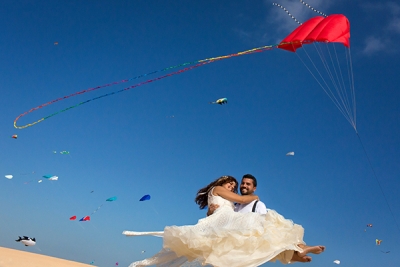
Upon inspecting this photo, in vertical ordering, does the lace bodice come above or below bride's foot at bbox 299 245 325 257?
above

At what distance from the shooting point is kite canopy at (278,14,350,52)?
9.58 m

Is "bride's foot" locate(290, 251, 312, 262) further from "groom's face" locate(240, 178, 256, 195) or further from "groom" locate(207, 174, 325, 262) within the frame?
"groom's face" locate(240, 178, 256, 195)

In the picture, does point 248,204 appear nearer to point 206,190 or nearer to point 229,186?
point 229,186

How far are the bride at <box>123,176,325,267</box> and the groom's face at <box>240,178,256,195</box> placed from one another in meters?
0.43

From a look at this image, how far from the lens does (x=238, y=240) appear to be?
13.5ft

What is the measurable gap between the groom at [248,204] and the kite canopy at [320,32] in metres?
5.57

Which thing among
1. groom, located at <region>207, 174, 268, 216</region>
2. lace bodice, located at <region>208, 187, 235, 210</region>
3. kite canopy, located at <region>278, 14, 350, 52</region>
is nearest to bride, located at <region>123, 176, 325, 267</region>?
lace bodice, located at <region>208, 187, 235, 210</region>

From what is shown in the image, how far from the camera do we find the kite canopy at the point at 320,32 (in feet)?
31.4

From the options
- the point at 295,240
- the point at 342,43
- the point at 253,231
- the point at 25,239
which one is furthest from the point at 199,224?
the point at 25,239

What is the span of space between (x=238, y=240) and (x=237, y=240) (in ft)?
0.04

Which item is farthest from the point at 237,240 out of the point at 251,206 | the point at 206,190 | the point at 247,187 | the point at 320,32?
the point at 320,32

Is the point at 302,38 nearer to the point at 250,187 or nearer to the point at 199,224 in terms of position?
the point at 250,187

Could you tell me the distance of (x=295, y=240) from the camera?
4191mm

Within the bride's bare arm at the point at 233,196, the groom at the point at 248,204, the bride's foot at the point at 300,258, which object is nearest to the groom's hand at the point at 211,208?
the groom at the point at 248,204
